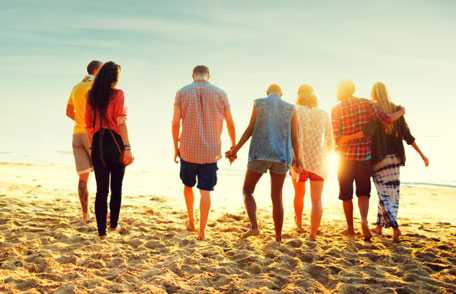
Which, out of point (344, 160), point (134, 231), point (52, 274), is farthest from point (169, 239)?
point (344, 160)

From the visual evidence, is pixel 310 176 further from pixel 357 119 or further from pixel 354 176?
pixel 357 119

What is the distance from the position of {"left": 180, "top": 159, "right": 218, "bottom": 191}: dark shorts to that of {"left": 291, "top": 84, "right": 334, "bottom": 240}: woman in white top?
1218 millimetres

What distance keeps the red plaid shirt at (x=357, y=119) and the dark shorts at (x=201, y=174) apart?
72.8 inches

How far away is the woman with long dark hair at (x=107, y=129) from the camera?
17.6ft

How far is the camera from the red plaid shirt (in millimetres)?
5945

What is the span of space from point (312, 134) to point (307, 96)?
0.52 m

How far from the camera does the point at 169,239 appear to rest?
5816 mm

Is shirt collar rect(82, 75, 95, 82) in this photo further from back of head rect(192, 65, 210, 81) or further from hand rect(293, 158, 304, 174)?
hand rect(293, 158, 304, 174)

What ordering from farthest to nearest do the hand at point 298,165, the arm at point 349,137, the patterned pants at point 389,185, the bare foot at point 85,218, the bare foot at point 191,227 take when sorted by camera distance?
the bare foot at point 85,218
the bare foot at point 191,227
the patterned pants at point 389,185
the arm at point 349,137
the hand at point 298,165

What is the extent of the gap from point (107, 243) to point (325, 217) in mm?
4436

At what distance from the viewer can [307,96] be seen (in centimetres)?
601

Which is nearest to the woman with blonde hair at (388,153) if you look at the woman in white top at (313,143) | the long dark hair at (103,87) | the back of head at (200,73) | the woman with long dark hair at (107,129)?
the woman in white top at (313,143)

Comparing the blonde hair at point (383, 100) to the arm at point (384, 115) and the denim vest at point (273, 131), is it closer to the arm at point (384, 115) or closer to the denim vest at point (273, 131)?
the arm at point (384, 115)

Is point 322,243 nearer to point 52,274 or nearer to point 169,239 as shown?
point 169,239
